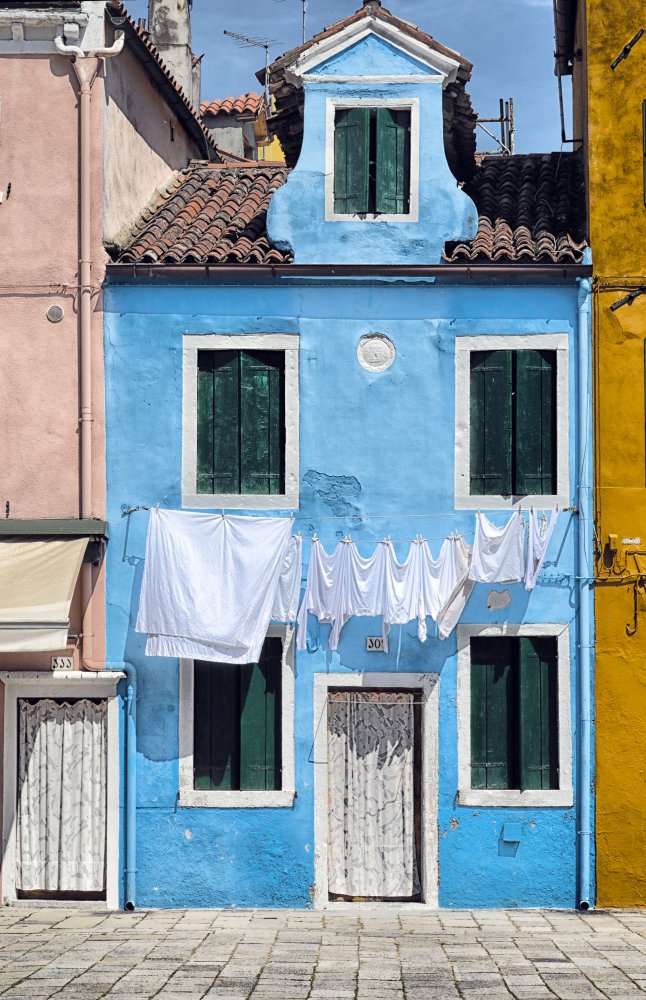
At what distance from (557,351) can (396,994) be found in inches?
292

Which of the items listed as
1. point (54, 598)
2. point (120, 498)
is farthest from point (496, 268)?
point (54, 598)

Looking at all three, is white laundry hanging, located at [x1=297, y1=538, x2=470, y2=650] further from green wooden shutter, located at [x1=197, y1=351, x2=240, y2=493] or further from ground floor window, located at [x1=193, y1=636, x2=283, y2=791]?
green wooden shutter, located at [x1=197, y1=351, x2=240, y2=493]

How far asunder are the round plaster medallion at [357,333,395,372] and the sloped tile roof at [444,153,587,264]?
1227 mm

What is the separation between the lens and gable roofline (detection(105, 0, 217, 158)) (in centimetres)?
1494

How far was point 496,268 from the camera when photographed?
14.6 metres

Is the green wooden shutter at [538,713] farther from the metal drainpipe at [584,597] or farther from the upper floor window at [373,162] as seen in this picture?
the upper floor window at [373,162]

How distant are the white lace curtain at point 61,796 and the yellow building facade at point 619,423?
5.79m

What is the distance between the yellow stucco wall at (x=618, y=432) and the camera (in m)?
14.3

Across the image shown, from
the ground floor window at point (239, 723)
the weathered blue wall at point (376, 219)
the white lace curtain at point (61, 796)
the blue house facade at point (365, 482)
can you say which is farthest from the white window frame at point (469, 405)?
the white lace curtain at point (61, 796)

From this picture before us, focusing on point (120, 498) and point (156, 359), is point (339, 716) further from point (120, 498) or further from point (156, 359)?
point (156, 359)

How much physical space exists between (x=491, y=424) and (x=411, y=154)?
3.37 meters

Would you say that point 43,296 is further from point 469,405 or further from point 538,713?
point 538,713

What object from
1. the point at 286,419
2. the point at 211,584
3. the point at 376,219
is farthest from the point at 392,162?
the point at 211,584

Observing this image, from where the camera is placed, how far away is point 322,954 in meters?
12.3
